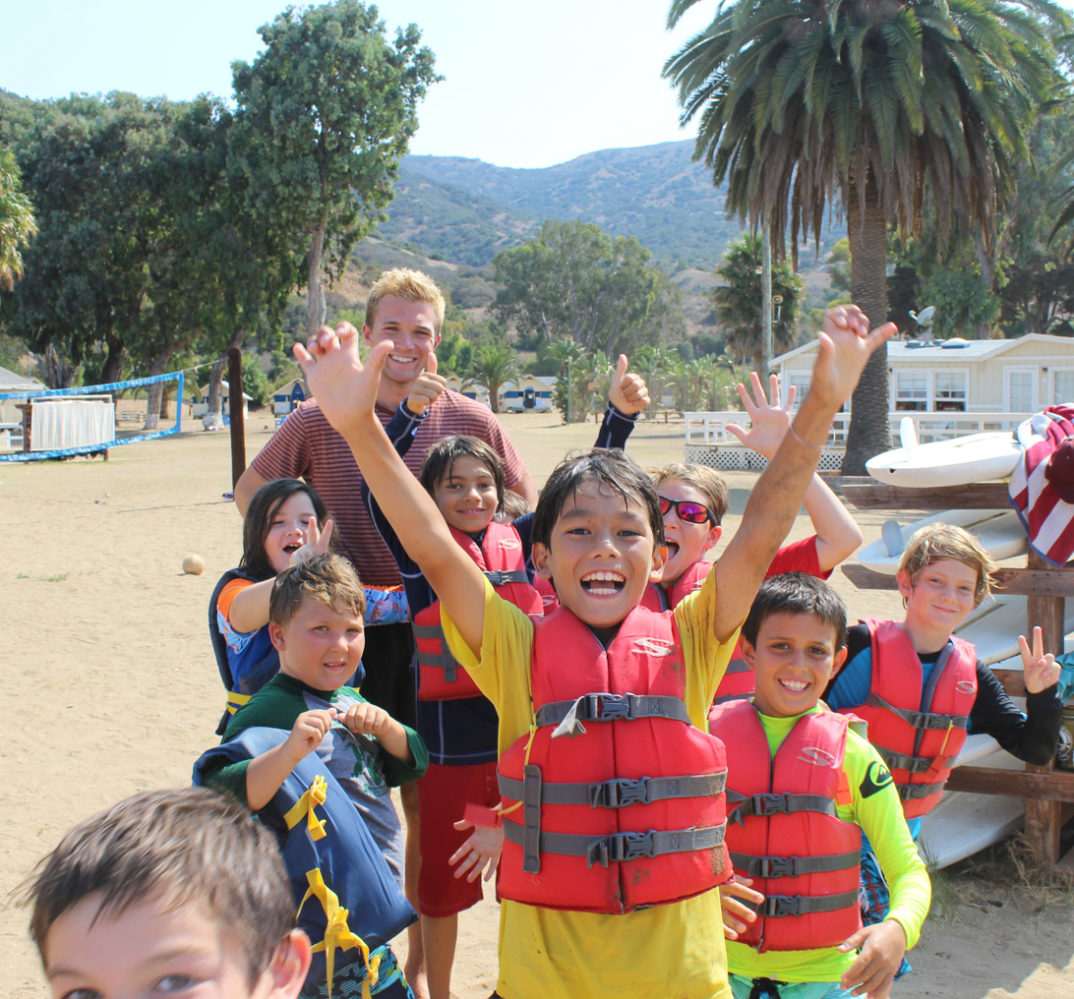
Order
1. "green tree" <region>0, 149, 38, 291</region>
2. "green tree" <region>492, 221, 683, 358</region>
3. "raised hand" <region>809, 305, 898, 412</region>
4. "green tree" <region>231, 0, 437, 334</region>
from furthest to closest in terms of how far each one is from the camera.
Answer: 1. "green tree" <region>492, 221, 683, 358</region>
2. "green tree" <region>231, 0, 437, 334</region>
3. "green tree" <region>0, 149, 38, 291</region>
4. "raised hand" <region>809, 305, 898, 412</region>

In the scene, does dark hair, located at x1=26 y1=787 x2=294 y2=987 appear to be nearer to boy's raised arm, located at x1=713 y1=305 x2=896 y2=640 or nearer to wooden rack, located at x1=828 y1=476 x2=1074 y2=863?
boy's raised arm, located at x1=713 y1=305 x2=896 y2=640

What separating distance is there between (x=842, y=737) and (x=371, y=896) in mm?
1265

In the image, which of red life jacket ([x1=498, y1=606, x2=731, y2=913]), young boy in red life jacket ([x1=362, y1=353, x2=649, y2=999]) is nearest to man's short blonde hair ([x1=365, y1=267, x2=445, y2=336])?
young boy in red life jacket ([x1=362, y1=353, x2=649, y2=999])

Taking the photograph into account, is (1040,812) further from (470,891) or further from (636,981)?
(636,981)

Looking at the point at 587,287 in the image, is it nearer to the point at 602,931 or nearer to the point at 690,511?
the point at 690,511

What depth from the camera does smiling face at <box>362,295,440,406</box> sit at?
3.46 metres

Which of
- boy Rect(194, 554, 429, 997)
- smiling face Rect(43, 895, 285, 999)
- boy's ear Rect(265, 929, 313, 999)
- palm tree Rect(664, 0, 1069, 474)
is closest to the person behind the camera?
smiling face Rect(43, 895, 285, 999)

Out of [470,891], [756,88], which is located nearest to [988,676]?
[470,891]

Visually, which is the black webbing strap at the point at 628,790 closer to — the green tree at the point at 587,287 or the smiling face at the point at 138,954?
the smiling face at the point at 138,954

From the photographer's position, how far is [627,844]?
1.96 meters

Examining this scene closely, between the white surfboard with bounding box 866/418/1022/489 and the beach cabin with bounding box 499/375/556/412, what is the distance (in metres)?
79.5

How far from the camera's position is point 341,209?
4225cm

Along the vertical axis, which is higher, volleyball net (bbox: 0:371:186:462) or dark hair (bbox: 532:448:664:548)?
volleyball net (bbox: 0:371:186:462)

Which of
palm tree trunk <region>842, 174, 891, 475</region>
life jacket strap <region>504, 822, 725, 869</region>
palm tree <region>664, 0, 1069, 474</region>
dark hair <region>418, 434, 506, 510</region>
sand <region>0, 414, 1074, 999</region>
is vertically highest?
palm tree <region>664, 0, 1069, 474</region>
